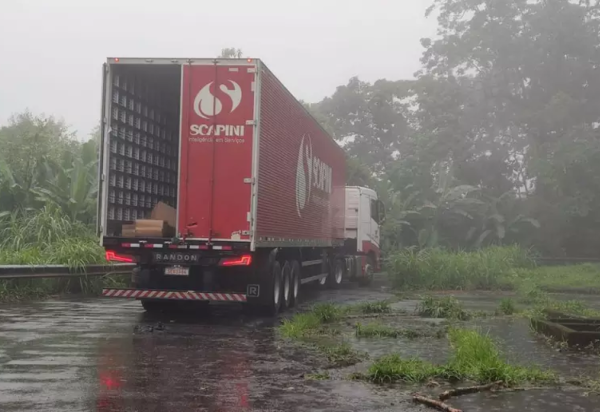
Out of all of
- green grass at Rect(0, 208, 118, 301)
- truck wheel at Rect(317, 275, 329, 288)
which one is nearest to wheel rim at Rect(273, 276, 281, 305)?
green grass at Rect(0, 208, 118, 301)

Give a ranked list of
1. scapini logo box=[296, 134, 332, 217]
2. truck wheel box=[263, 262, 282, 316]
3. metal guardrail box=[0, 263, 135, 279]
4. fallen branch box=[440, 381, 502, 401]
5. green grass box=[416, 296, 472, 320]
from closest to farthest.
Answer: fallen branch box=[440, 381, 502, 401] < truck wheel box=[263, 262, 282, 316] < green grass box=[416, 296, 472, 320] < metal guardrail box=[0, 263, 135, 279] < scapini logo box=[296, 134, 332, 217]

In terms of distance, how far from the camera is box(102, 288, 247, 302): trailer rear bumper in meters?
11.8

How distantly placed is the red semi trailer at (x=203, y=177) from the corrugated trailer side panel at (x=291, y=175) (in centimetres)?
5

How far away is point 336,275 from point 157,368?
45.0ft

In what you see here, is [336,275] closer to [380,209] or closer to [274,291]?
[380,209]

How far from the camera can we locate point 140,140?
1303cm

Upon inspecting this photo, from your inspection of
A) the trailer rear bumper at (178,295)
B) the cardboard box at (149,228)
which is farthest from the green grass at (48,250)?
the cardboard box at (149,228)

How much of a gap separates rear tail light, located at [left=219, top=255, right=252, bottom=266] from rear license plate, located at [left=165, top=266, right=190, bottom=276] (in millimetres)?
612

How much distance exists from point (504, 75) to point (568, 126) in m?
4.47

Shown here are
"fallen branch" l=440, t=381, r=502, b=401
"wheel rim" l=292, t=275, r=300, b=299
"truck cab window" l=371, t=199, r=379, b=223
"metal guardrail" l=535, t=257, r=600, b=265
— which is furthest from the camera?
"metal guardrail" l=535, t=257, r=600, b=265

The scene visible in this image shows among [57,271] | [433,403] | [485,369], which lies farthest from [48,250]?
[433,403]

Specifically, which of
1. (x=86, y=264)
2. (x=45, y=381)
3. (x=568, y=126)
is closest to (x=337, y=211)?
(x=86, y=264)

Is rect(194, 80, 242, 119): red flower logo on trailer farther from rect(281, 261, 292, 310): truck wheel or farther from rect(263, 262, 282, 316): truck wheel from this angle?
rect(281, 261, 292, 310): truck wheel

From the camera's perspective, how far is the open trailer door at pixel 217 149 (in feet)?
38.1
